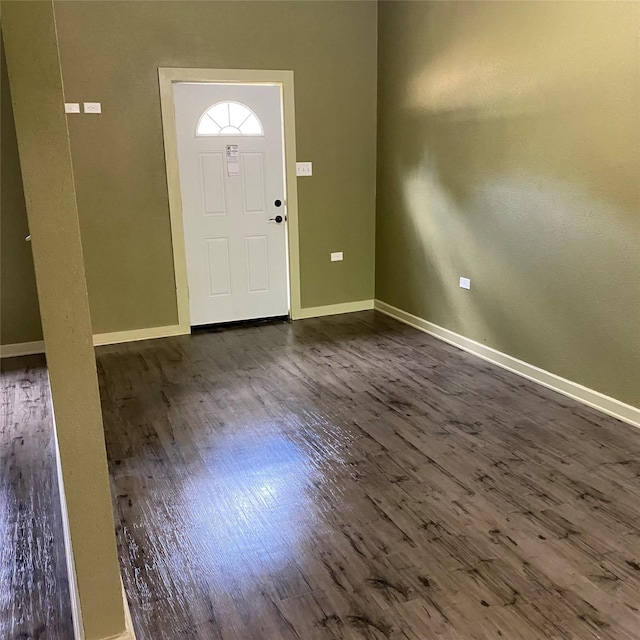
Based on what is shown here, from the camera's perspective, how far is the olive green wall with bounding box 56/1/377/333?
443 cm

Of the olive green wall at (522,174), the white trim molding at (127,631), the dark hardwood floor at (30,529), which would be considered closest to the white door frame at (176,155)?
the olive green wall at (522,174)

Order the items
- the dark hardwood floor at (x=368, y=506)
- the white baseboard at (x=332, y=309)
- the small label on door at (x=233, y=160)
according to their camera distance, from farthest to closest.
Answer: the white baseboard at (x=332, y=309)
the small label on door at (x=233, y=160)
the dark hardwood floor at (x=368, y=506)

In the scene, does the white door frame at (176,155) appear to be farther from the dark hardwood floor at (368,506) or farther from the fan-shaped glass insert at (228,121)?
the dark hardwood floor at (368,506)

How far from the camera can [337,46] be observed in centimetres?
505

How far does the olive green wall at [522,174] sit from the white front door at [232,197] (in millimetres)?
1056

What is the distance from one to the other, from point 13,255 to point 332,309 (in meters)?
2.72

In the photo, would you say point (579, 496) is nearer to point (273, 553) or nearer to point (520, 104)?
point (273, 553)

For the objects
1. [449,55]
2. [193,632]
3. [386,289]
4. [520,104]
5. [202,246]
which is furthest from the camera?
[386,289]

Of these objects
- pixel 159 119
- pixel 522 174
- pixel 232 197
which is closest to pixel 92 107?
pixel 159 119

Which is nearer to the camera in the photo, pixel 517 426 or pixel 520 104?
pixel 517 426

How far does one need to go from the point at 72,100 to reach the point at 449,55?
109 inches

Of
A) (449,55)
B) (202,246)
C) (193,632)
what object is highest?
(449,55)

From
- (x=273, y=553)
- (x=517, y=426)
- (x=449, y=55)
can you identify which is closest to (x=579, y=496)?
(x=517, y=426)

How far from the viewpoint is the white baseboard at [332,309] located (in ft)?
18.0
